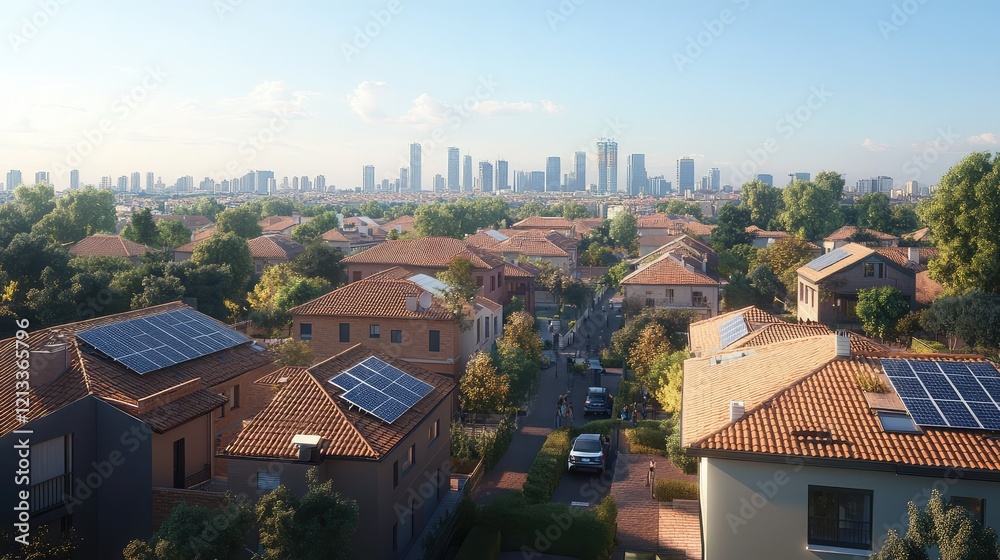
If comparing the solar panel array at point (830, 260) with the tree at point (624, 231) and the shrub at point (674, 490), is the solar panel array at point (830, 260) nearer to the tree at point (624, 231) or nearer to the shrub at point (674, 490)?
the shrub at point (674, 490)

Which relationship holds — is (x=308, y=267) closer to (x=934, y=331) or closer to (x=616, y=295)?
(x=616, y=295)

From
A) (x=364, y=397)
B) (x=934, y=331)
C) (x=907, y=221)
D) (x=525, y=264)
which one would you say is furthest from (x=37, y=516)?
(x=907, y=221)

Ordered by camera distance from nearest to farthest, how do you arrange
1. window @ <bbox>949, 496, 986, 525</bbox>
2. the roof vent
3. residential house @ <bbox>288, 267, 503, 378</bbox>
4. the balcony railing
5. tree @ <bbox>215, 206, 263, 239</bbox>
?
window @ <bbox>949, 496, 986, 525</bbox> < the balcony railing < the roof vent < residential house @ <bbox>288, 267, 503, 378</bbox> < tree @ <bbox>215, 206, 263, 239</bbox>

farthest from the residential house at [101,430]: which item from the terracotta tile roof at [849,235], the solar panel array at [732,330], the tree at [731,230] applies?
the terracotta tile roof at [849,235]

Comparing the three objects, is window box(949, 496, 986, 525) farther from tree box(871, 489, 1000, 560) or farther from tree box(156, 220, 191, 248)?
tree box(156, 220, 191, 248)

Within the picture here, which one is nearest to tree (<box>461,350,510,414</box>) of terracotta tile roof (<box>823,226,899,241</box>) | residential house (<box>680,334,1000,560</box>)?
residential house (<box>680,334,1000,560</box>)

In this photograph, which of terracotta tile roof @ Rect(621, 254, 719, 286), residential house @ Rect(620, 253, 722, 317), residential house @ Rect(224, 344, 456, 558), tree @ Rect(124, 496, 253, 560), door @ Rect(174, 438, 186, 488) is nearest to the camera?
tree @ Rect(124, 496, 253, 560)
